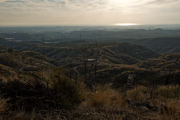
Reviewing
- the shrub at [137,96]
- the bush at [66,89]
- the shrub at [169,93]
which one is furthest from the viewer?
the shrub at [169,93]

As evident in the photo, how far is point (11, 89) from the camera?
580cm

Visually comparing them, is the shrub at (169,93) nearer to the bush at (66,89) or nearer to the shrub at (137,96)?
the shrub at (137,96)


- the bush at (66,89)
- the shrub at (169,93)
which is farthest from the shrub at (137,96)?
the bush at (66,89)

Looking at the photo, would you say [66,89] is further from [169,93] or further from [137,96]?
[169,93]

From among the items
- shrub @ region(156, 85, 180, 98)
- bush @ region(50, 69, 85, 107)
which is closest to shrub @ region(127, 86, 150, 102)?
shrub @ region(156, 85, 180, 98)

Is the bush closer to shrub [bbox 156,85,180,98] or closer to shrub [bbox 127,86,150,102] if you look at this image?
shrub [bbox 127,86,150,102]

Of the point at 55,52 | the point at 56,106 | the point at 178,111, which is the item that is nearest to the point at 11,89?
the point at 56,106

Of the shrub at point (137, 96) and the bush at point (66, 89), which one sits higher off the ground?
the bush at point (66, 89)

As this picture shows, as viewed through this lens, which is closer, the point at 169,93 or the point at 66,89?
the point at 66,89

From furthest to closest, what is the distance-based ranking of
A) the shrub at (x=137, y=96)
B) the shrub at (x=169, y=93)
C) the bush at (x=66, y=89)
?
the shrub at (x=169, y=93) < the shrub at (x=137, y=96) < the bush at (x=66, y=89)

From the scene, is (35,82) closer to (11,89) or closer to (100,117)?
(11,89)

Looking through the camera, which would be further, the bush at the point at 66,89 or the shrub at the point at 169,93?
the shrub at the point at 169,93

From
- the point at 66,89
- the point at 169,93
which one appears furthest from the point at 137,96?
the point at 66,89

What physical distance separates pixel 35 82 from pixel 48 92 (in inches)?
30.1
